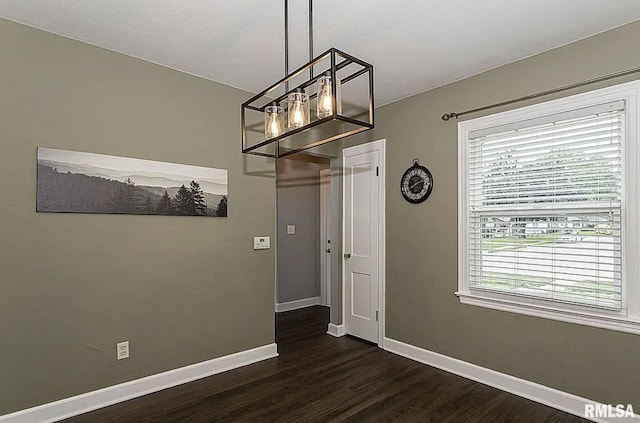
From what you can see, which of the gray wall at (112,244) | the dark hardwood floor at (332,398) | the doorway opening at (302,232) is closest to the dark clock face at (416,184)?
the gray wall at (112,244)

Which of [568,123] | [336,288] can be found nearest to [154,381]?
[336,288]

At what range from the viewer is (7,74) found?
236 cm

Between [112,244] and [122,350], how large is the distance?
80 centimetres

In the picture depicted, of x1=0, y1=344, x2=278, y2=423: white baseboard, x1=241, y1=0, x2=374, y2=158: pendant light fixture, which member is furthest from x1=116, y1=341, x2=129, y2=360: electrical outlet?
x1=241, y1=0, x2=374, y2=158: pendant light fixture

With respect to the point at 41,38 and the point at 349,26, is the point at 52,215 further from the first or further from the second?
the point at 349,26

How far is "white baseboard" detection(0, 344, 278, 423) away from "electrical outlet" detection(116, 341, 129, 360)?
0.20 m

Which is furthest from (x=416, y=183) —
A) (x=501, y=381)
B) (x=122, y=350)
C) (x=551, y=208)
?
(x=122, y=350)

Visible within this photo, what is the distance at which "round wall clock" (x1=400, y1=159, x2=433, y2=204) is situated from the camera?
3.51 m

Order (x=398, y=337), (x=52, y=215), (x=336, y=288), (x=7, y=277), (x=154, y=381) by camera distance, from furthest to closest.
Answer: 1. (x=336, y=288)
2. (x=398, y=337)
3. (x=154, y=381)
4. (x=52, y=215)
5. (x=7, y=277)

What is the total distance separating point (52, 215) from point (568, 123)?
12.0ft

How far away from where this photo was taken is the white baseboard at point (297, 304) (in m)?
5.59

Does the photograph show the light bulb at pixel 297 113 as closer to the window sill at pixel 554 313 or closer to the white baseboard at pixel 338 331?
the window sill at pixel 554 313

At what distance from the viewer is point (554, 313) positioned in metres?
2.67

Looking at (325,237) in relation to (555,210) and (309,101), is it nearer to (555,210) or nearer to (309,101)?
(555,210)
